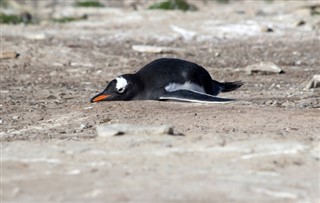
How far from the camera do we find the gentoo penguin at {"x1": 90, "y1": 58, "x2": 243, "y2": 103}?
1013cm

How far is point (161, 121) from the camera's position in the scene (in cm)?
902

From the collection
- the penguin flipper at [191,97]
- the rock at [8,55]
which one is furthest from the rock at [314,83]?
the rock at [8,55]

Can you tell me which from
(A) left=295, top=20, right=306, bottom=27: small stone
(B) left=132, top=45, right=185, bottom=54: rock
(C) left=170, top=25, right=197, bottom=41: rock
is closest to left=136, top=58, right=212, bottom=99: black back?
(B) left=132, top=45, right=185, bottom=54: rock

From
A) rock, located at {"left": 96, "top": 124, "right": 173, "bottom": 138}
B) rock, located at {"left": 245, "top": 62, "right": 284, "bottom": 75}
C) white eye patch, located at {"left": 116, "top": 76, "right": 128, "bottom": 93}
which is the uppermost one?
rock, located at {"left": 96, "top": 124, "right": 173, "bottom": 138}

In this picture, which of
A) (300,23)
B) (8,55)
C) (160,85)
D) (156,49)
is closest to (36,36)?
(8,55)

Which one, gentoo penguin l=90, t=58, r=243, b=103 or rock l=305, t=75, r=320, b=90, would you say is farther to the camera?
rock l=305, t=75, r=320, b=90

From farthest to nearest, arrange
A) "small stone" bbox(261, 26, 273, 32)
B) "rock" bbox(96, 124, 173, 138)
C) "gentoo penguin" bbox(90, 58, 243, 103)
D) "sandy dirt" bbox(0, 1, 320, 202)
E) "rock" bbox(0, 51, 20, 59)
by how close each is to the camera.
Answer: "small stone" bbox(261, 26, 273, 32) < "rock" bbox(0, 51, 20, 59) < "gentoo penguin" bbox(90, 58, 243, 103) < "rock" bbox(96, 124, 173, 138) < "sandy dirt" bbox(0, 1, 320, 202)

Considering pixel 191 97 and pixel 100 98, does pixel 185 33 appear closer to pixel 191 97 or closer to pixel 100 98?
pixel 100 98

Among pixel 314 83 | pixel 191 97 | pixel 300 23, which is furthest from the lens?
pixel 300 23

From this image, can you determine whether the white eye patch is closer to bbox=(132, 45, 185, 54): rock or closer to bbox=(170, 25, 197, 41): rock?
bbox=(132, 45, 185, 54): rock

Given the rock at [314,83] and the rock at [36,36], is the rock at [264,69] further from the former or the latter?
the rock at [36,36]

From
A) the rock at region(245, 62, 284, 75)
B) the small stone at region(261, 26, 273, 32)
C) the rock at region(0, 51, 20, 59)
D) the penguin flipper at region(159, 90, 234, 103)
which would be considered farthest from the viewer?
the small stone at region(261, 26, 273, 32)

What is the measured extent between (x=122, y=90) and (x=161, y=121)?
4.40ft

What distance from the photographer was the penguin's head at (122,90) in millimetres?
10242
